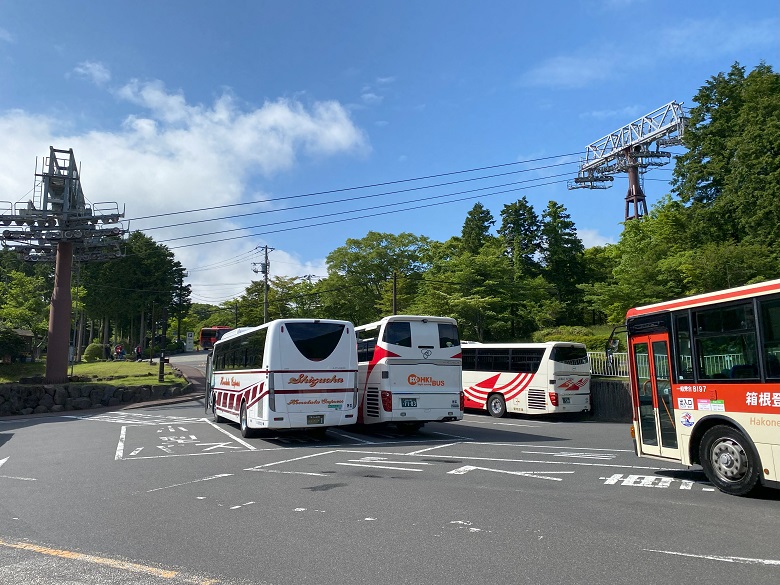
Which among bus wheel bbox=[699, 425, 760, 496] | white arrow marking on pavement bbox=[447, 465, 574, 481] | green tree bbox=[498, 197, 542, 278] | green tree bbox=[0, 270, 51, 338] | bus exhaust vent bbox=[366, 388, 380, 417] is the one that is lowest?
white arrow marking on pavement bbox=[447, 465, 574, 481]

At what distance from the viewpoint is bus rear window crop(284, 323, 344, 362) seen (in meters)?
15.0

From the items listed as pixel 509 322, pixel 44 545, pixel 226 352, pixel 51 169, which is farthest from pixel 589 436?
pixel 51 169

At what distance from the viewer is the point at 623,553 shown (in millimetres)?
5641

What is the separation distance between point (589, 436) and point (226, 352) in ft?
36.5

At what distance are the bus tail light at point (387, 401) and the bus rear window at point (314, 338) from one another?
6.12 ft

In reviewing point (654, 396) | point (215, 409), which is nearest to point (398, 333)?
point (654, 396)

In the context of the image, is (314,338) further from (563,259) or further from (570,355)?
(563,259)

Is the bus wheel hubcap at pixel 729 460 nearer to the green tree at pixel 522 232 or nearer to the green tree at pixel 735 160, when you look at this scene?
the green tree at pixel 735 160

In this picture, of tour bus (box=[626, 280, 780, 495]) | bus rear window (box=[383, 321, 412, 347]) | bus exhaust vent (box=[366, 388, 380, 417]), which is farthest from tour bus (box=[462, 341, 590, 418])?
tour bus (box=[626, 280, 780, 495])

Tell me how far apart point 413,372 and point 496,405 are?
348 inches

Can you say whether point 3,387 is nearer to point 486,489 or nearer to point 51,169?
point 51,169

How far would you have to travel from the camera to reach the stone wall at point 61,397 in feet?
96.1

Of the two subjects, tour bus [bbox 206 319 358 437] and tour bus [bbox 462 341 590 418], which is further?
tour bus [bbox 462 341 590 418]

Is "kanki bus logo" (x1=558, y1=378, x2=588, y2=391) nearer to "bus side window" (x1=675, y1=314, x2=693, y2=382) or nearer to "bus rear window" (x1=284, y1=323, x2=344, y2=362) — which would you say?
A: "bus rear window" (x1=284, y1=323, x2=344, y2=362)
